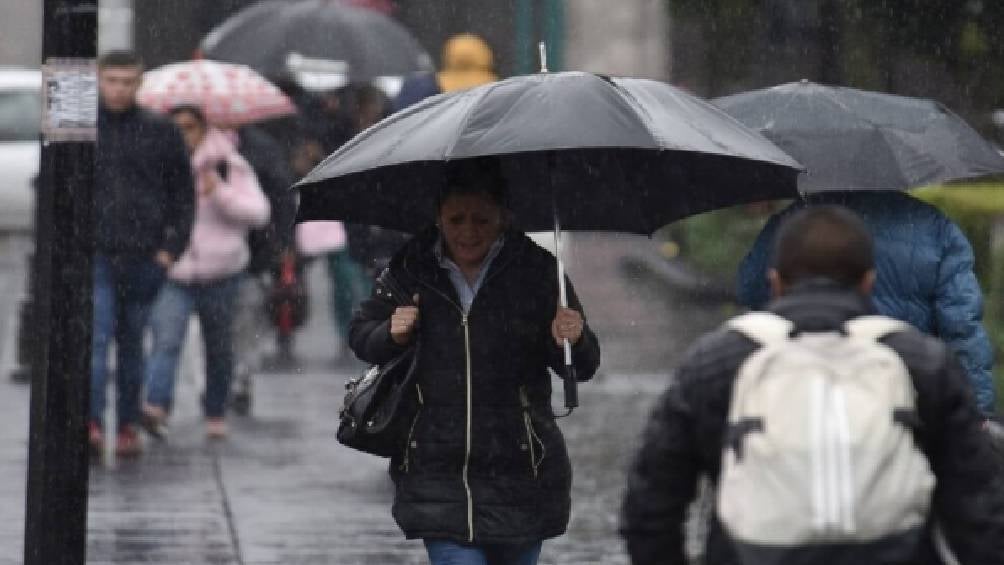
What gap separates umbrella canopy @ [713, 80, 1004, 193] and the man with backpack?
2.59m

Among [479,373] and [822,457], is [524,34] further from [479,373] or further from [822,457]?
[822,457]

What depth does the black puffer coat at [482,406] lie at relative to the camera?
5898 mm

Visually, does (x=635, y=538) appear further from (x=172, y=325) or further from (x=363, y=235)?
(x=363, y=235)

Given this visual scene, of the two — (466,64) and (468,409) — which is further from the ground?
(466,64)

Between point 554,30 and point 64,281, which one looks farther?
point 554,30

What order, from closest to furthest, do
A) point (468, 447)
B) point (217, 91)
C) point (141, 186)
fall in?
point (468, 447) < point (141, 186) < point (217, 91)

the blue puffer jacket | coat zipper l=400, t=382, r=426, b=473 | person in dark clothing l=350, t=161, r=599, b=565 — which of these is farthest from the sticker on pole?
the blue puffer jacket

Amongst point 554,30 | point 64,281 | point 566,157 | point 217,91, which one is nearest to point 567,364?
point 566,157

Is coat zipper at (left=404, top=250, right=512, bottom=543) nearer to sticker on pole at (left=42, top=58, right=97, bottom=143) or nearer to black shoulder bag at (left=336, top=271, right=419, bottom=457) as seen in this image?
black shoulder bag at (left=336, top=271, right=419, bottom=457)

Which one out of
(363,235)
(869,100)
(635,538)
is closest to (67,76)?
(869,100)

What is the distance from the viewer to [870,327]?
A: 4230mm

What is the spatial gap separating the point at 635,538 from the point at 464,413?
1.60 metres

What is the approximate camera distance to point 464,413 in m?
5.91

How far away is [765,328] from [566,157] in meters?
2.40
